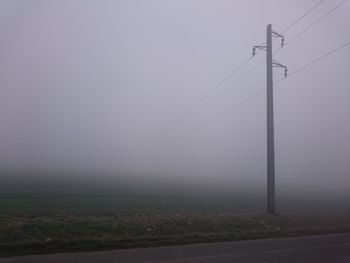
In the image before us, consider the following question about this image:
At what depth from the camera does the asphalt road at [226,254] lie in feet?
40.0

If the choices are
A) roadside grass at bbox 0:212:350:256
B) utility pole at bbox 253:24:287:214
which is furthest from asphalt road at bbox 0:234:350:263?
utility pole at bbox 253:24:287:214

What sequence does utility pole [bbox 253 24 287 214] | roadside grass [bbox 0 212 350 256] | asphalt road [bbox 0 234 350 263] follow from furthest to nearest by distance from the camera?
utility pole [bbox 253 24 287 214] → roadside grass [bbox 0 212 350 256] → asphalt road [bbox 0 234 350 263]

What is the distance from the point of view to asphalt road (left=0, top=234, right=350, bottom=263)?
40.0 ft

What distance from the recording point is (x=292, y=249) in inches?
577

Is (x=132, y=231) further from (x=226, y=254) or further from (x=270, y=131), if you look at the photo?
(x=270, y=131)

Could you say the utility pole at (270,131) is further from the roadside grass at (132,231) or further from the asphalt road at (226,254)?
the asphalt road at (226,254)

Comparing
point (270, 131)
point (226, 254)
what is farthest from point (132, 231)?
point (270, 131)

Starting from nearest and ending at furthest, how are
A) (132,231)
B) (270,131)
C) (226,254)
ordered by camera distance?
1. (226,254)
2. (132,231)
3. (270,131)

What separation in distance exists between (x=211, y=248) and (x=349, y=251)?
3.99 m

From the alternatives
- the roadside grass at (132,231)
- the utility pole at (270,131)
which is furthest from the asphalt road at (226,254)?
the utility pole at (270,131)

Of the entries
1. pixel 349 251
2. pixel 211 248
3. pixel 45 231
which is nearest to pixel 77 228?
pixel 45 231

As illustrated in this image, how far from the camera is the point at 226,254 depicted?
1338 centimetres

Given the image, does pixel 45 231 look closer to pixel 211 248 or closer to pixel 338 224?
pixel 211 248

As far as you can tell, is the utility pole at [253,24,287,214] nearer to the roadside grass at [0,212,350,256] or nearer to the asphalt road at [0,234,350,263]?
the roadside grass at [0,212,350,256]
